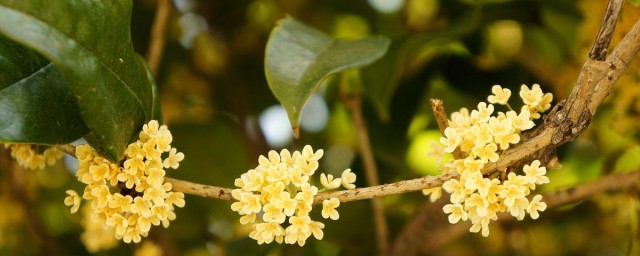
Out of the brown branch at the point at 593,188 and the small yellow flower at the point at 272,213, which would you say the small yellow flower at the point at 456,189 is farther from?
the brown branch at the point at 593,188

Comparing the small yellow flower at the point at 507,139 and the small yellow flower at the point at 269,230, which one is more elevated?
the small yellow flower at the point at 507,139

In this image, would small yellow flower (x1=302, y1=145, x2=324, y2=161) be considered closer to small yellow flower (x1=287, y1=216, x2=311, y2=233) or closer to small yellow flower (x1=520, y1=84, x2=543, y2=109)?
small yellow flower (x1=287, y1=216, x2=311, y2=233)

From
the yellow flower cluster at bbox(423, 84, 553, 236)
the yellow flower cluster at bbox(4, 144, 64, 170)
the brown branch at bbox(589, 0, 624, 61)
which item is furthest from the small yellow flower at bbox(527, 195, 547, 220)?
the yellow flower cluster at bbox(4, 144, 64, 170)

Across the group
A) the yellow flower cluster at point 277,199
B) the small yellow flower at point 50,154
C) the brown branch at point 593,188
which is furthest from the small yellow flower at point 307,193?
the brown branch at point 593,188

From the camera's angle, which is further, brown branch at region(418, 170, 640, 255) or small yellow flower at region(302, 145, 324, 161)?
brown branch at region(418, 170, 640, 255)

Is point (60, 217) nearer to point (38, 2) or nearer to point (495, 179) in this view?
point (38, 2)

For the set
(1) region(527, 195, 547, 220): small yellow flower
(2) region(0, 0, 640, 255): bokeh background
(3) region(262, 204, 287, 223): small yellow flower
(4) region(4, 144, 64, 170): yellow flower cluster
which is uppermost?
(1) region(527, 195, 547, 220): small yellow flower
